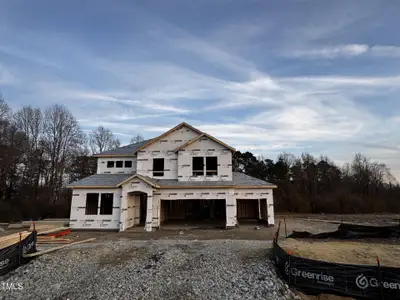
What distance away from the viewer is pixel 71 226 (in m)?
18.4

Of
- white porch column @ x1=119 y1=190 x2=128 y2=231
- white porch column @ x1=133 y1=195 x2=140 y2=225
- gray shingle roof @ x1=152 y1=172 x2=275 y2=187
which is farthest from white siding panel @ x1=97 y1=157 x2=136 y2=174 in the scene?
white porch column @ x1=119 y1=190 x2=128 y2=231

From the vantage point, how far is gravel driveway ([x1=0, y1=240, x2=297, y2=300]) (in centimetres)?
808

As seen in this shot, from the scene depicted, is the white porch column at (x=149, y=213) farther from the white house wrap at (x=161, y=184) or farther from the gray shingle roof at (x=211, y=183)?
the gray shingle roof at (x=211, y=183)

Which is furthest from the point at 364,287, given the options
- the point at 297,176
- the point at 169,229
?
the point at 297,176

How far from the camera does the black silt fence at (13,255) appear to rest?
9820mm

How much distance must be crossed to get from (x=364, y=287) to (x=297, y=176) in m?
45.5

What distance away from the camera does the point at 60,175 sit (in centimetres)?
3619

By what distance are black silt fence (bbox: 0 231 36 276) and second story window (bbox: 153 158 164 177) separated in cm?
1041

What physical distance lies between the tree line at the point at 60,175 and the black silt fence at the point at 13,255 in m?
19.9

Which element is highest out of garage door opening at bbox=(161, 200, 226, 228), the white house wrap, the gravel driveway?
the white house wrap

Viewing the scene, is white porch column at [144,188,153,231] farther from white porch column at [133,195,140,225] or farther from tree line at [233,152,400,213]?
tree line at [233,152,400,213]

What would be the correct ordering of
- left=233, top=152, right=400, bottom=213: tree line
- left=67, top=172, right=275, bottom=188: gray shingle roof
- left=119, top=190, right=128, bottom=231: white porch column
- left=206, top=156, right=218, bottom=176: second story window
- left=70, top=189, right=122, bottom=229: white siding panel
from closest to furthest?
left=119, top=190, right=128, bottom=231: white porch column → left=70, top=189, right=122, bottom=229: white siding panel → left=67, top=172, right=275, bottom=188: gray shingle roof → left=206, top=156, right=218, bottom=176: second story window → left=233, top=152, right=400, bottom=213: tree line

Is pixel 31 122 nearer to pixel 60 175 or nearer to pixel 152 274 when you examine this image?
pixel 60 175

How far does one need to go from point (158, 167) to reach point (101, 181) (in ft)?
14.5
